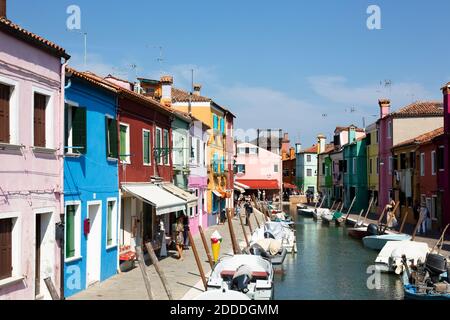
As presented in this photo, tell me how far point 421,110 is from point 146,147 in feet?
96.7

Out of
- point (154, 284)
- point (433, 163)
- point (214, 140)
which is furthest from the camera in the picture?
point (214, 140)

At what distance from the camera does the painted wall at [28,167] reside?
12.1 m

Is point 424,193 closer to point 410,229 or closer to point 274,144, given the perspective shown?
point 410,229

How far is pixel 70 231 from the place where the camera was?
50.6 ft

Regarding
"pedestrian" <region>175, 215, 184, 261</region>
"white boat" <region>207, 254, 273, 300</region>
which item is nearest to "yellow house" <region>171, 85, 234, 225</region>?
"pedestrian" <region>175, 215, 184, 261</region>

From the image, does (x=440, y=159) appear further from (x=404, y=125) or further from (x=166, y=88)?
(x=166, y=88)

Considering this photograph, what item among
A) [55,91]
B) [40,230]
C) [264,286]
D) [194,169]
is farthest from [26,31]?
[194,169]

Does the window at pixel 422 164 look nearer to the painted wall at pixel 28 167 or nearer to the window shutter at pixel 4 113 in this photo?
the painted wall at pixel 28 167

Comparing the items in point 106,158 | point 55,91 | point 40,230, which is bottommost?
point 40,230

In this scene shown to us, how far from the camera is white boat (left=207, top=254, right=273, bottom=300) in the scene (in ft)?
49.7

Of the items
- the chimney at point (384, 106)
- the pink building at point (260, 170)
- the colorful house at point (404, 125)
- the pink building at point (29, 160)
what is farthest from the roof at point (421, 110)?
the pink building at point (29, 160)

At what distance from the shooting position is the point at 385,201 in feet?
162

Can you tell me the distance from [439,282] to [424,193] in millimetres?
21247

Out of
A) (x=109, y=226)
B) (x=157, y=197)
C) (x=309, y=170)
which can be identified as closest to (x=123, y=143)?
(x=157, y=197)
